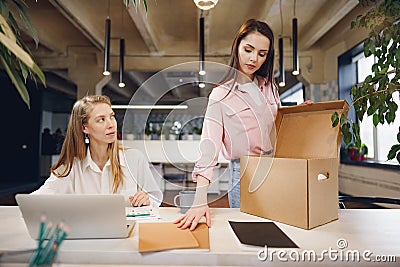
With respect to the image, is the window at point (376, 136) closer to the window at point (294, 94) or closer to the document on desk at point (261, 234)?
the window at point (294, 94)

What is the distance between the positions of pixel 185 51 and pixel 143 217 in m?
4.90

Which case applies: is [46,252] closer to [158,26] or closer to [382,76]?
[382,76]

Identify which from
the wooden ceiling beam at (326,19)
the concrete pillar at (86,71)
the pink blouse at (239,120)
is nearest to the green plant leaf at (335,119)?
the pink blouse at (239,120)

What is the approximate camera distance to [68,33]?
4.98 meters

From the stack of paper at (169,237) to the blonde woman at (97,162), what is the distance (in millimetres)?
508

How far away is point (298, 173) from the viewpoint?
90cm

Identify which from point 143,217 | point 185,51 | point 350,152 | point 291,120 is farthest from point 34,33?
point 185,51

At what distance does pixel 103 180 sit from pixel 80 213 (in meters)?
0.73

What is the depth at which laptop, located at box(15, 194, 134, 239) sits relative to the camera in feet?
2.44

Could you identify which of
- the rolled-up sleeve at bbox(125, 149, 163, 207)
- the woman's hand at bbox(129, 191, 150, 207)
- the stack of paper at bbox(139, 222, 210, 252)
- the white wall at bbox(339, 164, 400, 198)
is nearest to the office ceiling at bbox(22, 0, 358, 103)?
the white wall at bbox(339, 164, 400, 198)

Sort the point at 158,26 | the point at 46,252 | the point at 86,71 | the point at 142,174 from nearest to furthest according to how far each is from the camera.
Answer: the point at 46,252, the point at 142,174, the point at 158,26, the point at 86,71

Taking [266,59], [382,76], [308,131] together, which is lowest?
[308,131]

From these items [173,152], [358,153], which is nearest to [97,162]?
[173,152]

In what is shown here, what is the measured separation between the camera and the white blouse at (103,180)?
1.40 metres
